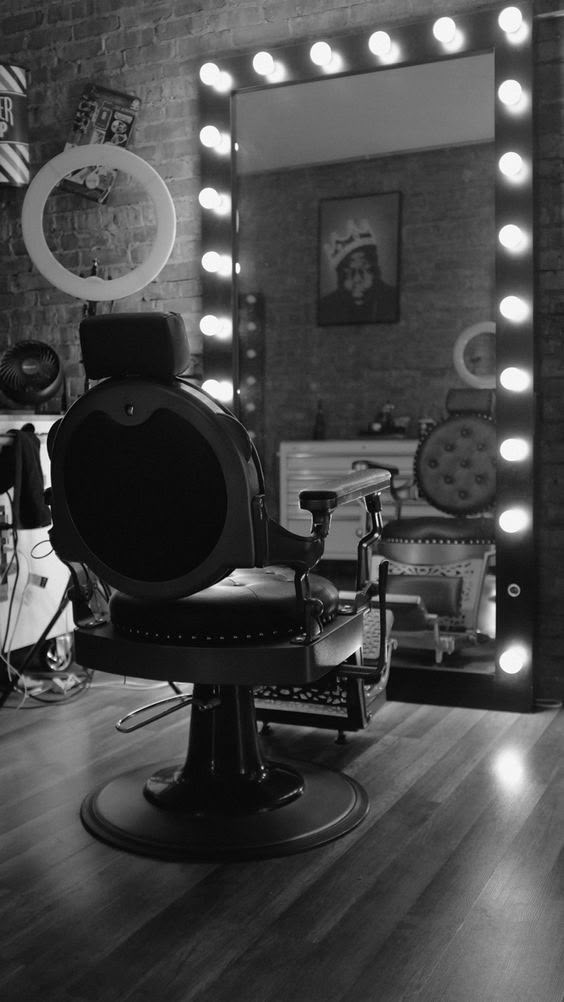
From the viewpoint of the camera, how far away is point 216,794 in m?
2.14

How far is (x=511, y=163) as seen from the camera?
2973mm

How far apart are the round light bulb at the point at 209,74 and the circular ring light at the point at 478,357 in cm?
128

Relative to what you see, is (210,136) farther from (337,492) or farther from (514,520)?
(337,492)

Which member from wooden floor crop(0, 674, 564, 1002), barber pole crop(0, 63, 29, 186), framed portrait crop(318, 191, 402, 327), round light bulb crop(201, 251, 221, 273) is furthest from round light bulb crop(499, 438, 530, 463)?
barber pole crop(0, 63, 29, 186)

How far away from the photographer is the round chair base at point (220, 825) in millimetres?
1949

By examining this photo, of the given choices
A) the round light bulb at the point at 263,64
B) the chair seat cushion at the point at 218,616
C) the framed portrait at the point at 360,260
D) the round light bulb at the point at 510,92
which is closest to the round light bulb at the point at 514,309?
the framed portrait at the point at 360,260

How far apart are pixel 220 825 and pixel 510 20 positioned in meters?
→ 2.53

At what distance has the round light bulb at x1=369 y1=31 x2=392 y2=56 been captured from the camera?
3129 mm

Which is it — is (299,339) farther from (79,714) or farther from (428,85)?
(79,714)

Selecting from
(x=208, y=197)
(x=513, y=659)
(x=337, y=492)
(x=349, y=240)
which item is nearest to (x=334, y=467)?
(x=349, y=240)

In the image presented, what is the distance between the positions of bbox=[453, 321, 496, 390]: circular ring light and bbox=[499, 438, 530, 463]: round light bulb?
0.20 meters

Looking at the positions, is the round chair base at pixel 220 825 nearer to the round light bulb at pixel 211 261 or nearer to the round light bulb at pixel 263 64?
the round light bulb at pixel 211 261

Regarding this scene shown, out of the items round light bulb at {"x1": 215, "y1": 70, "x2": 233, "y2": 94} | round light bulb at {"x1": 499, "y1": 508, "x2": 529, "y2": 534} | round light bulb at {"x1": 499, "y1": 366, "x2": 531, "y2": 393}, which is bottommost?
round light bulb at {"x1": 499, "y1": 508, "x2": 529, "y2": 534}

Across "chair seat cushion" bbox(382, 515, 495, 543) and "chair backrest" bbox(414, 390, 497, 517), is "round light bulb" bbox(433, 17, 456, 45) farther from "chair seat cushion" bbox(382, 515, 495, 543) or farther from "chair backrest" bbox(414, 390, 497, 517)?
"chair seat cushion" bbox(382, 515, 495, 543)
